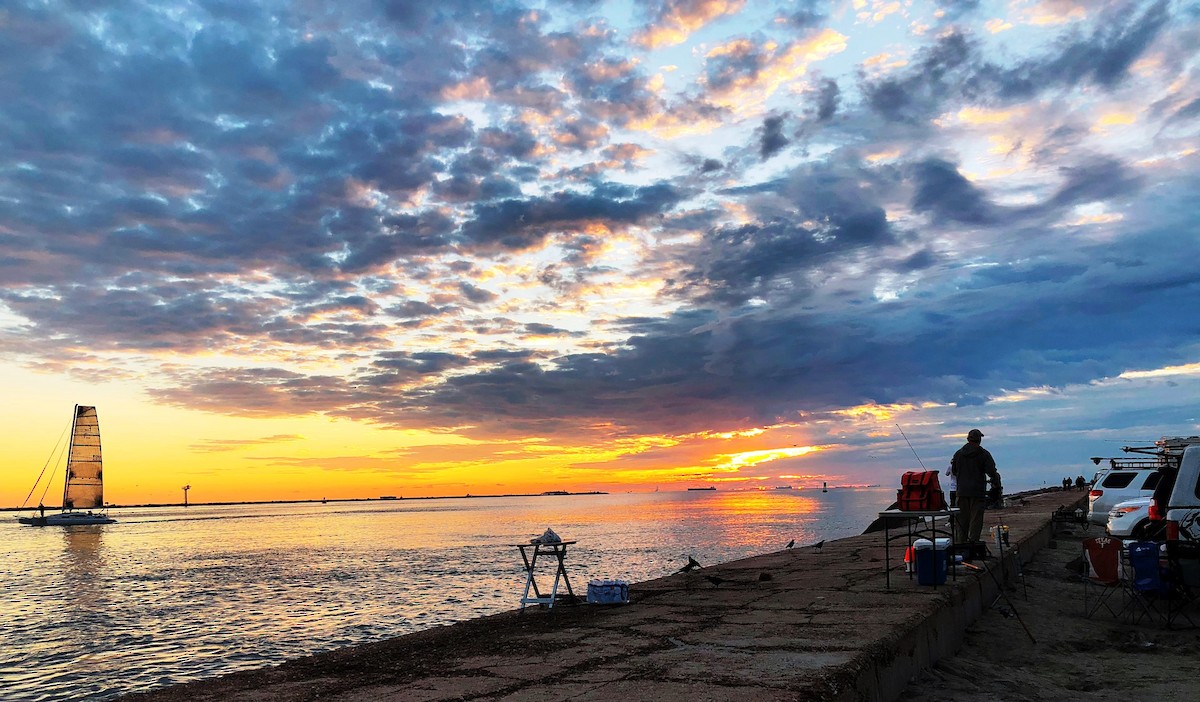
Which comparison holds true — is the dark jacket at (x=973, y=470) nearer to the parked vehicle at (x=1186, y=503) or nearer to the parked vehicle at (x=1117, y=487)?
the parked vehicle at (x=1186, y=503)

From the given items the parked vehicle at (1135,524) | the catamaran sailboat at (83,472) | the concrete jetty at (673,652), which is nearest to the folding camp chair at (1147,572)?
the parked vehicle at (1135,524)

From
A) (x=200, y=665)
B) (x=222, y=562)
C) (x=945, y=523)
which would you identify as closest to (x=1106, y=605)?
(x=945, y=523)

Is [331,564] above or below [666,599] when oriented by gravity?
below

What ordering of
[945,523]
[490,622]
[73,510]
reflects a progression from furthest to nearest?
[73,510] → [945,523] → [490,622]

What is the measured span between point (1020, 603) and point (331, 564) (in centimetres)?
3599

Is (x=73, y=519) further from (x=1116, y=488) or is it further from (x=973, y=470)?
(x=973, y=470)

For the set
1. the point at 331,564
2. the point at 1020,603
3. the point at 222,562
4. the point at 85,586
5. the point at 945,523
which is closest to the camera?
the point at 1020,603

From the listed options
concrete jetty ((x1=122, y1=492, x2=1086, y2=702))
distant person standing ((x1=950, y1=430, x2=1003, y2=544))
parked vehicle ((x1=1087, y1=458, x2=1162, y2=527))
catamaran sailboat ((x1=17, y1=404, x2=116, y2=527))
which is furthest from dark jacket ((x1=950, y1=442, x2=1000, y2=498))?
catamaran sailboat ((x1=17, y1=404, x2=116, y2=527))

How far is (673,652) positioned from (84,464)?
369ft

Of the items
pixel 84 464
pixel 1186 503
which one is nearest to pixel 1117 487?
pixel 1186 503

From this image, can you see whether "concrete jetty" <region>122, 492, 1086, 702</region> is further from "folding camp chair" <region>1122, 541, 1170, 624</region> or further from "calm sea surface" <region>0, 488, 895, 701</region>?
"calm sea surface" <region>0, 488, 895, 701</region>

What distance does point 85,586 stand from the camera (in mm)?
34719

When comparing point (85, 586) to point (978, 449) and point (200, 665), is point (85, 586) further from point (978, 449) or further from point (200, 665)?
point (978, 449)

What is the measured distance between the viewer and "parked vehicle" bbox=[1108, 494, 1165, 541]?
11.4 meters
